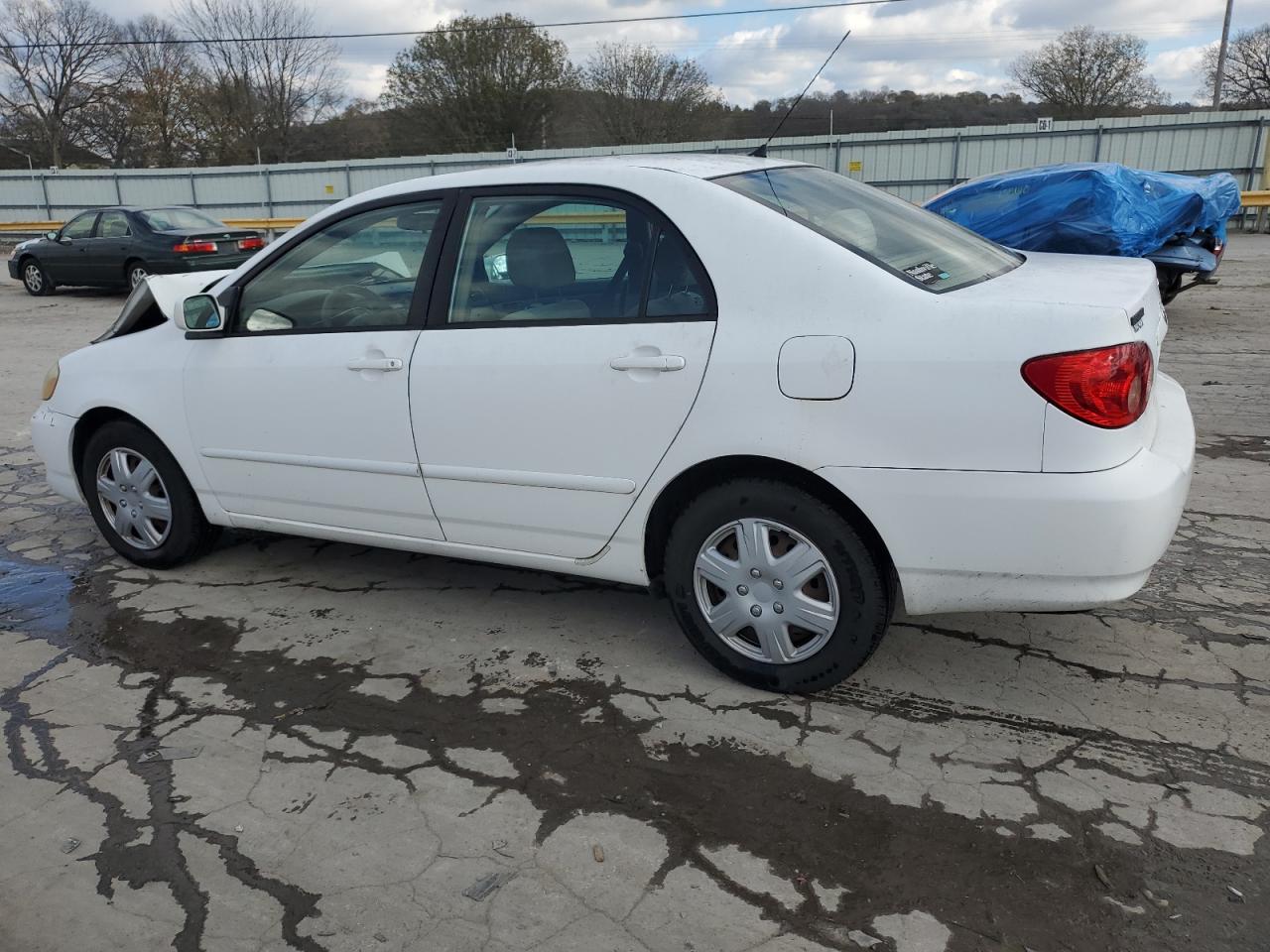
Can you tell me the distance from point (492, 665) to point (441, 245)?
5.00 ft

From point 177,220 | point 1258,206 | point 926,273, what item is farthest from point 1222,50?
point 926,273

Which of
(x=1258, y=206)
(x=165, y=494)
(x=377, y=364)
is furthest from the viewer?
(x=1258, y=206)

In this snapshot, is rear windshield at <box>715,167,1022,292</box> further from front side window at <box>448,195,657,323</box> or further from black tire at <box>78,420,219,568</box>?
black tire at <box>78,420,219,568</box>

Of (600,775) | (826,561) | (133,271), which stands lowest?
(600,775)

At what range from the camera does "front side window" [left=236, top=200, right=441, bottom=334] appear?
3633 mm

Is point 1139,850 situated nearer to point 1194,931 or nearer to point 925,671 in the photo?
point 1194,931

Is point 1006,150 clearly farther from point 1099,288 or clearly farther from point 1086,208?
point 1099,288

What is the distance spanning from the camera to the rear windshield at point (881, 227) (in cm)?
302

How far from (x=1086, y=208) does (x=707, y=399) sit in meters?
7.99

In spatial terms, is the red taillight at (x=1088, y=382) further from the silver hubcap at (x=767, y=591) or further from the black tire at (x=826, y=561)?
the silver hubcap at (x=767, y=591)

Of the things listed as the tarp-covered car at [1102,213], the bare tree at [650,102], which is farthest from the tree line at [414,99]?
the tarp-covered car at [1102,213]

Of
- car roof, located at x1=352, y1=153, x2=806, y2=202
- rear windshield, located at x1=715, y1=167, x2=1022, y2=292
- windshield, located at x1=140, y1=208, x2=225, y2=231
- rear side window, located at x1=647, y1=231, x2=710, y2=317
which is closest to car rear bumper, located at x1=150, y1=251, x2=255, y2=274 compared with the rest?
windshield, located at x1=140, y1=208, x2=225, y2=231

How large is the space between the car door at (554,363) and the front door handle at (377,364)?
A: 7 centimetres

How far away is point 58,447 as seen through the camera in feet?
14.9
